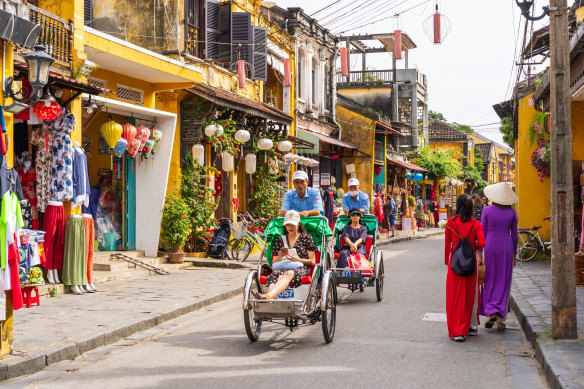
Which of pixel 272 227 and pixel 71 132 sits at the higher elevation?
pixel 71 132

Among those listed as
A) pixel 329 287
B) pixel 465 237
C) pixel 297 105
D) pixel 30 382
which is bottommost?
pixel 30 382

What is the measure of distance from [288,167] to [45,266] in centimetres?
1351

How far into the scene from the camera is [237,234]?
17594 millimetres

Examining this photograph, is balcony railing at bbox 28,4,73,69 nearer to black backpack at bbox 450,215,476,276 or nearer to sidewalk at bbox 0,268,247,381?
sidewalk at bbox 0,268,247,381

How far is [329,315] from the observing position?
26.8 feet

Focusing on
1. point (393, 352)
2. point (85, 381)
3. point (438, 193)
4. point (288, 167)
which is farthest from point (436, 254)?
point (438, 193)

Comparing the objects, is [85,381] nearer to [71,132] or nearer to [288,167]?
[71,132]

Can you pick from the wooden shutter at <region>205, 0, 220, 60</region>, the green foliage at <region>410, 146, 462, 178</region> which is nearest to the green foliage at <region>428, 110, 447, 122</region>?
the green foliage at <region>410, 146, 462, 178</region>

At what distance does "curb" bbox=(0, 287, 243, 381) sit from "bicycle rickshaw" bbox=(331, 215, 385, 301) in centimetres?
241

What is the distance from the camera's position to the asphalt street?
21.0ft

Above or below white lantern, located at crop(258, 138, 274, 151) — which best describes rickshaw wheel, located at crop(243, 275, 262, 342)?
below

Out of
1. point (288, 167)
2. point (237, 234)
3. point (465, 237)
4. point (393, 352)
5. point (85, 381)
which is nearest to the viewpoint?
point (85, 381)

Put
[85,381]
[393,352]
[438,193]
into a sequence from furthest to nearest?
1. [438,193]
2. [393,352]
3. [85,381]

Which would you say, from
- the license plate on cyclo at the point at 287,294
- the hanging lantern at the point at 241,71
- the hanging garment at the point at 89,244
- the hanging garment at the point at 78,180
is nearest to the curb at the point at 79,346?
the license plate on cyclo at the point at 287,294
